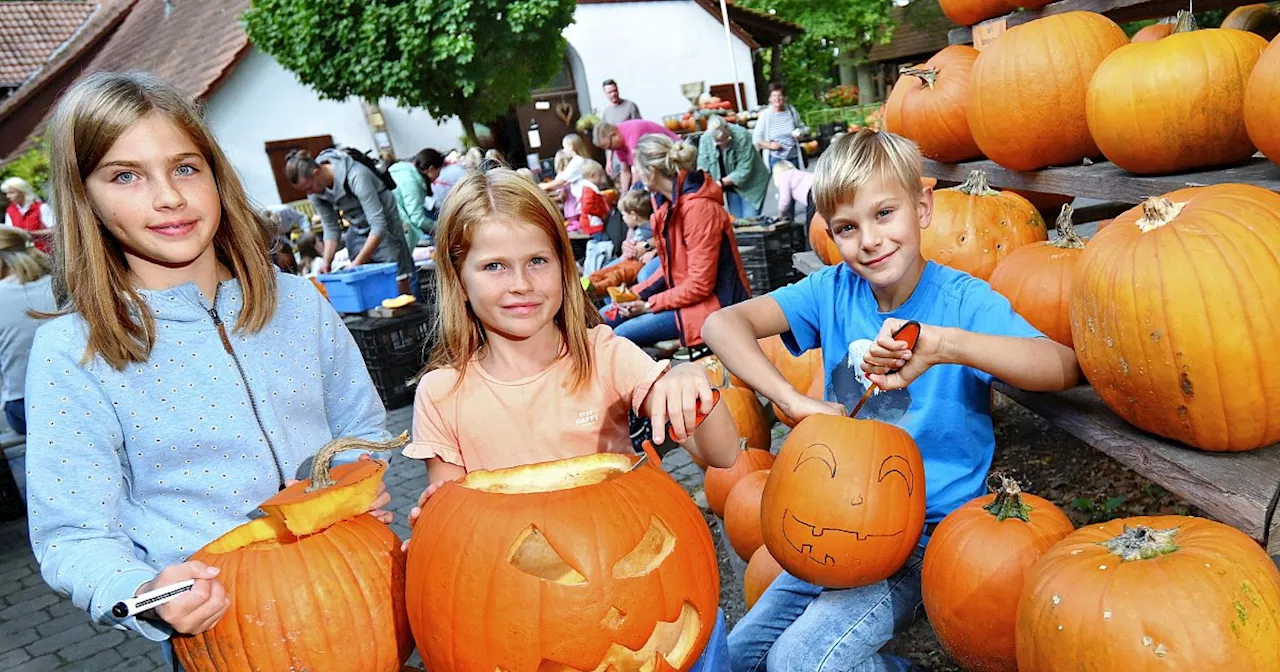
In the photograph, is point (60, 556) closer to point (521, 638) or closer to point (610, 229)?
point (521, 638)

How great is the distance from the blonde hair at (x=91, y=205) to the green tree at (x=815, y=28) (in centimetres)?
3071

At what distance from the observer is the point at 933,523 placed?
2.32 meters

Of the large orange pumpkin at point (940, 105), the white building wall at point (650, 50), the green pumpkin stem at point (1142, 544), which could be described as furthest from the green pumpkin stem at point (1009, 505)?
the white building wall at point (650, 50)

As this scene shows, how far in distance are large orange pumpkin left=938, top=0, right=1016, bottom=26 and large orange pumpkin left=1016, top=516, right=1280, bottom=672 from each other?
2739 mm

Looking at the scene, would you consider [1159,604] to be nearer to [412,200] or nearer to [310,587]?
[310,587]

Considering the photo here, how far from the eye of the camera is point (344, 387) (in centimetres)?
209

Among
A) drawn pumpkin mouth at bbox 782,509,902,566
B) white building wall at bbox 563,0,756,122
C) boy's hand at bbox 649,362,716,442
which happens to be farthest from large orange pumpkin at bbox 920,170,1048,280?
white building wall at bbox 563,0,756,122

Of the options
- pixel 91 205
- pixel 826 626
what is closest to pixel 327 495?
pixel 91 205

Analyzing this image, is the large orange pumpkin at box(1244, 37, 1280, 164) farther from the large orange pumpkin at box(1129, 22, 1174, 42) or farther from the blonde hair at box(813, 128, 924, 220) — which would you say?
the large orange pumpkin at box(1129, 22, 1174, 42)

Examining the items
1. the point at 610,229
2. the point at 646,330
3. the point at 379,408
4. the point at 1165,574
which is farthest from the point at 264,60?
the point at 1165,574

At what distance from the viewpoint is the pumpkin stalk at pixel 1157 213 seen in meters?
1.90

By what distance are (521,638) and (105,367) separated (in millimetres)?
995

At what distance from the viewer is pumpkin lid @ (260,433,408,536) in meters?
1.45

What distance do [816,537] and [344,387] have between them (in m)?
1.26
